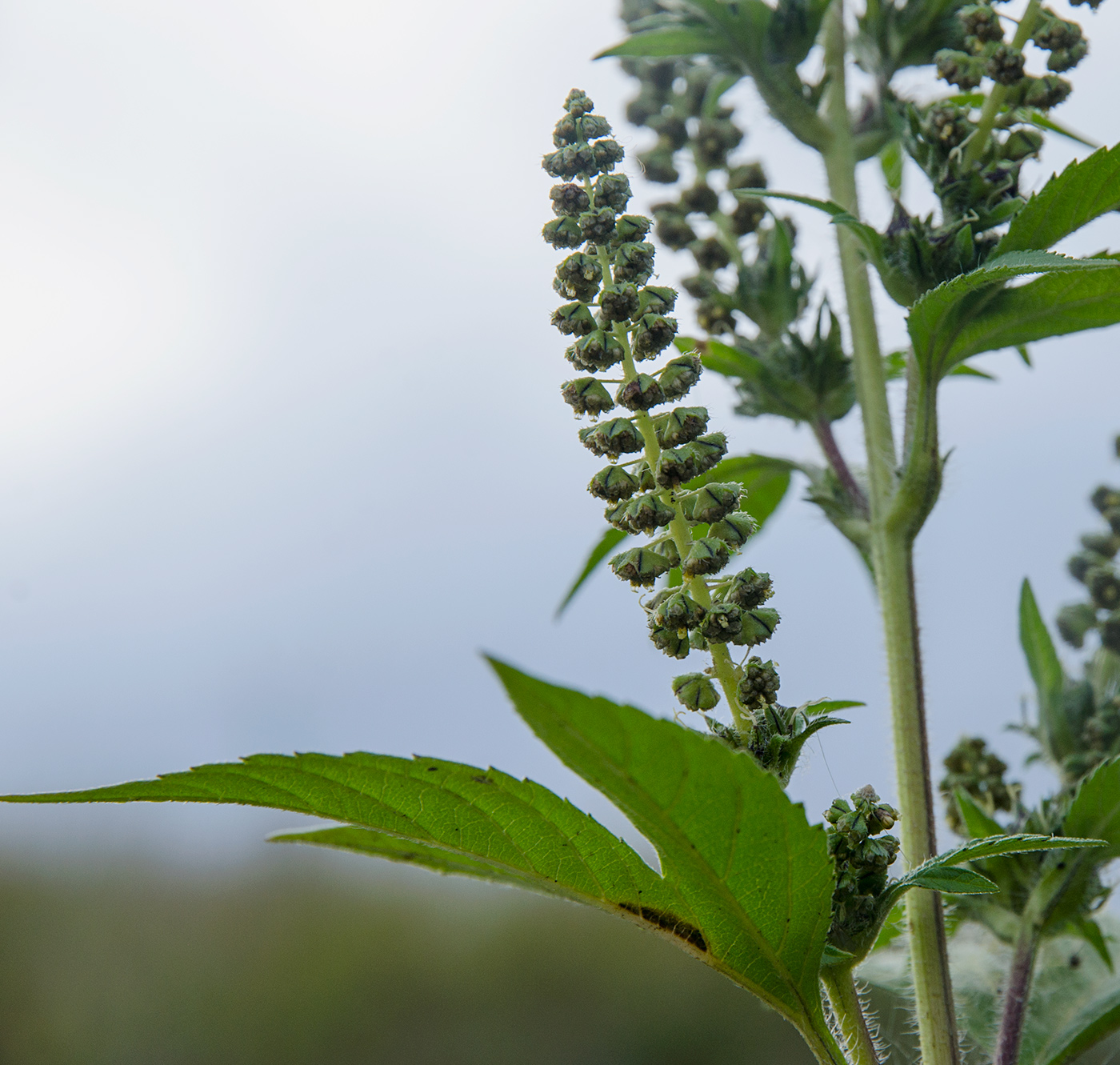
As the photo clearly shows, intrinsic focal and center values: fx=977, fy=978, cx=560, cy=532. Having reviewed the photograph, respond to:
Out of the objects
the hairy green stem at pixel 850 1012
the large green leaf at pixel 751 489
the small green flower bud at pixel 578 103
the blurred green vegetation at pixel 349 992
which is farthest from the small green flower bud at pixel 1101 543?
the blurred green vegetation at pixel 349 992

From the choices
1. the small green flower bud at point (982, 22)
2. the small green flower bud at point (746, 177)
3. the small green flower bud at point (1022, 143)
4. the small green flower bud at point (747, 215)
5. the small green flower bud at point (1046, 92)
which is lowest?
the small green flower bud at point (1022, 143)

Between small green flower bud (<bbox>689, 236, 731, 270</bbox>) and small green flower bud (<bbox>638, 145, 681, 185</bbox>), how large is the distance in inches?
7.9

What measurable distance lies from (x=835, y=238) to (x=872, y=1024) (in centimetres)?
137

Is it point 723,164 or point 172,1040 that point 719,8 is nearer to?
point 723,164

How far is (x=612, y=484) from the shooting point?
1119mm

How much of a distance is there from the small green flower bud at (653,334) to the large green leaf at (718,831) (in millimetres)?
485

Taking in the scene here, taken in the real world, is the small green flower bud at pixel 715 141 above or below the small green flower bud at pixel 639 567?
above

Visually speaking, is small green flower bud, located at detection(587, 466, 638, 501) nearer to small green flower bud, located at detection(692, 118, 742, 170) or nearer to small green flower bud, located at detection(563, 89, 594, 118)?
small green flower bud, located at detection(563, 89, 594, 118)

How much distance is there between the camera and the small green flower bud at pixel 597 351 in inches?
44.2

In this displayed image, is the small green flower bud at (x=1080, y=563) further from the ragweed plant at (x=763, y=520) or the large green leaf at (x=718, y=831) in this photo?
the large green leaf at (x=718, y=831)

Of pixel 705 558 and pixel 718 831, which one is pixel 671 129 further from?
pixel 718 831

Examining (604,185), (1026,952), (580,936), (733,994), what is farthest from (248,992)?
(604,185)

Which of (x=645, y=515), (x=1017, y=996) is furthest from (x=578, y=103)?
(x=1017, y=996)

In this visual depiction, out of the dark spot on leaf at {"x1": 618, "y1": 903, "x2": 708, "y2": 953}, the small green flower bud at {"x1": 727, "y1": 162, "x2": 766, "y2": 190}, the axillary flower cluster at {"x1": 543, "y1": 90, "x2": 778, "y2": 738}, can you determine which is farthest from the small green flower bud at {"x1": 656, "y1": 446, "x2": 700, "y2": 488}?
the small green flower bud at {"x1": 727, "y1": 162, "x2": 766, "y2": 190}
